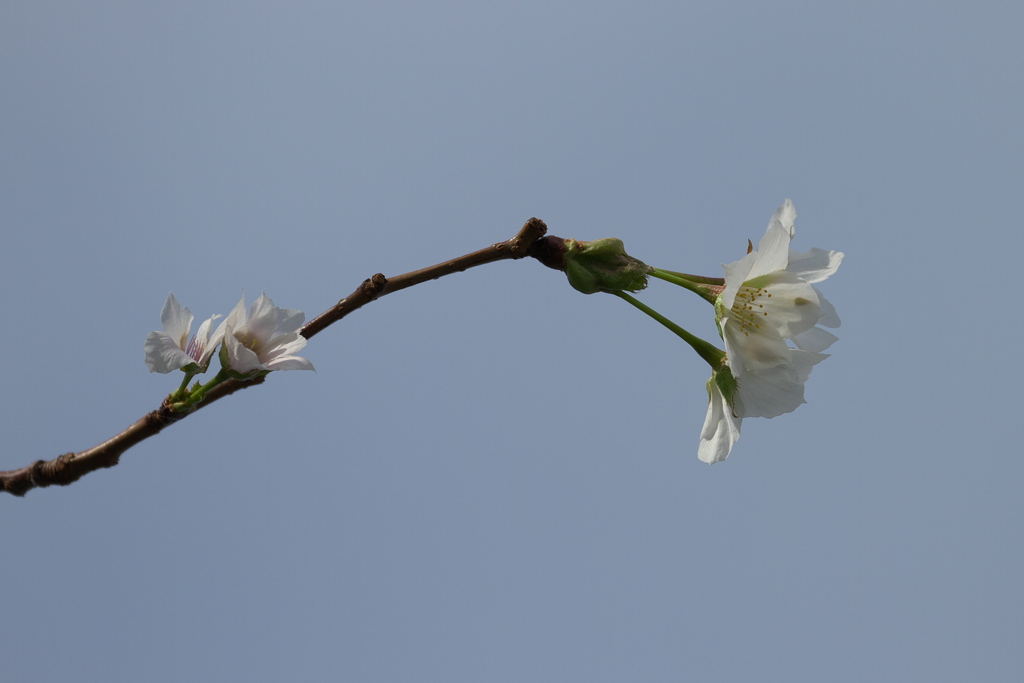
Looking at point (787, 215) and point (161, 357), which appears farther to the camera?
point (787, 215)

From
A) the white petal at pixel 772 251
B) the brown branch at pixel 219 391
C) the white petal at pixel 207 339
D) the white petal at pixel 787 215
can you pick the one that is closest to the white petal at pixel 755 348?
the white petal at pixel 772 251

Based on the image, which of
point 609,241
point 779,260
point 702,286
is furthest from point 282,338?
point 779,260

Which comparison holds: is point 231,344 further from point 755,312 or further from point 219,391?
point 755,312

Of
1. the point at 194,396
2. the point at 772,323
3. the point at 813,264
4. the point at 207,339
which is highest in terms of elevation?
the point at 813,264

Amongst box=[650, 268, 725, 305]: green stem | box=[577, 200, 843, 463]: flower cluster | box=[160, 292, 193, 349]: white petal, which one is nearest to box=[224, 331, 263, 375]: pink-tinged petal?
box=[160, 292, 193, 349]: white petal

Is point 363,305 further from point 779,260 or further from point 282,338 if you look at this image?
point 779,260

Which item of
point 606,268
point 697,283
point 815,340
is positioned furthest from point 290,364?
point 815,340
